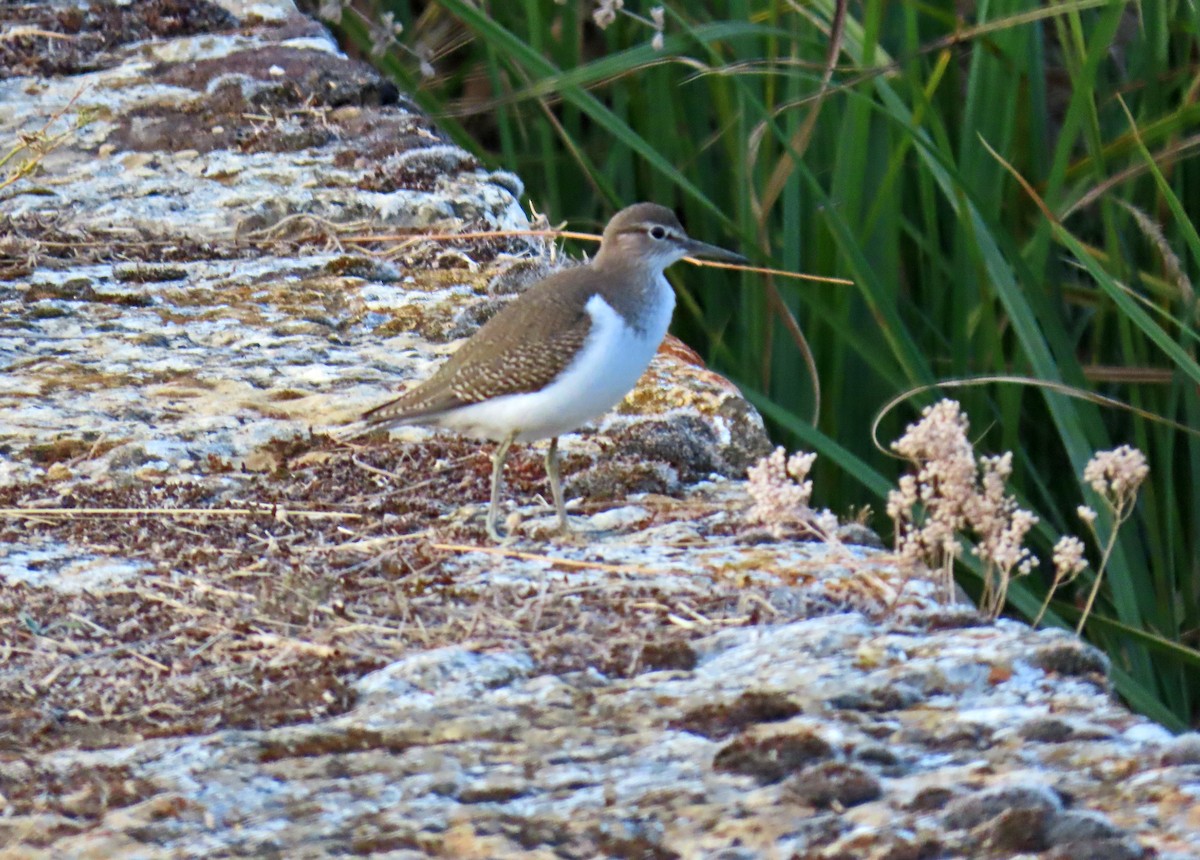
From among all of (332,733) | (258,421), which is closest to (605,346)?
(258,421)

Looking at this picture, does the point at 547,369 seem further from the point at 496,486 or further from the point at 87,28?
the point at 87,28

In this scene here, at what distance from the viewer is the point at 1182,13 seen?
4555mm

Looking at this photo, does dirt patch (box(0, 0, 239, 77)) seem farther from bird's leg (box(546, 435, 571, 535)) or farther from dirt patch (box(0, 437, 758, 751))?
bird's leg (box(546, 435, 571, 535))

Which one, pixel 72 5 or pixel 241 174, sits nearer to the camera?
pixel 241 174

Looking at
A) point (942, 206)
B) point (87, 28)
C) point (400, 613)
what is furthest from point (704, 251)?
point (87, 28)

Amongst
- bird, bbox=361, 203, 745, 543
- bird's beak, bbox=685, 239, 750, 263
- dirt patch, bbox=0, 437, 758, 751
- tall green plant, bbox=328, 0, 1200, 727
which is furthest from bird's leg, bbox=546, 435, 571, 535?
bird's beak, bbox=685, 239, 750, 263

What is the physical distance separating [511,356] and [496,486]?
33 cm

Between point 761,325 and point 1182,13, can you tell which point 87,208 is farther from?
point 1182,13

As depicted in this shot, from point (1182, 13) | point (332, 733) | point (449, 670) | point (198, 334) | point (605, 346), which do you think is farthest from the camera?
point (1182, 13)

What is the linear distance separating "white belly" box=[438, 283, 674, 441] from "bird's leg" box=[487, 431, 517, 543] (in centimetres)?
4

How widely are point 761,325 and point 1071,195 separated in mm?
837

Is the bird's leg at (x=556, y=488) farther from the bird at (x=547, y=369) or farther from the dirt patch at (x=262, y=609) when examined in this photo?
the dirt patch at (x=262, y=609)

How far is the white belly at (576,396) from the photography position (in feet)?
9.48

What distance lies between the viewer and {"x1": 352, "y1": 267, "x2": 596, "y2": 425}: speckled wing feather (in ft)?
9.61
